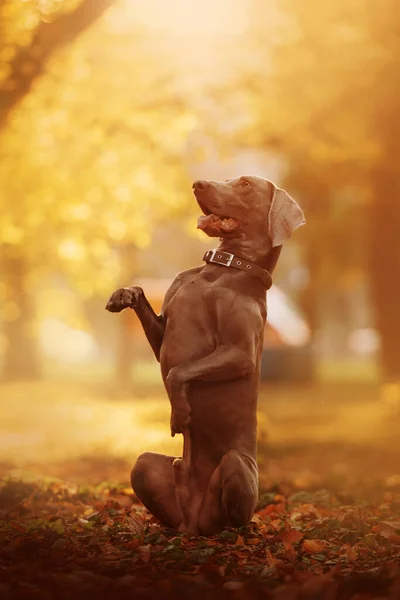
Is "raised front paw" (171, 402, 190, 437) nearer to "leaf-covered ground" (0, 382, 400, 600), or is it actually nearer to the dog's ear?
"leaf-covered ground" (0, 382, 400, 600)

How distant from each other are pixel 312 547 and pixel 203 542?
2.11 feet

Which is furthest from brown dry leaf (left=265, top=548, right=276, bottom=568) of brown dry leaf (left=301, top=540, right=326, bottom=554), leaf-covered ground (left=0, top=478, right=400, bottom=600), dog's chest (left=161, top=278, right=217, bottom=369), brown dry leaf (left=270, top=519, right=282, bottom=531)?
dog's chest (left=161, top=278, right=217, bottom=369)

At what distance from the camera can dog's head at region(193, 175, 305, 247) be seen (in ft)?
16.8

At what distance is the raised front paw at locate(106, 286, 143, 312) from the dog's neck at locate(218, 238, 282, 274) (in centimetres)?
66

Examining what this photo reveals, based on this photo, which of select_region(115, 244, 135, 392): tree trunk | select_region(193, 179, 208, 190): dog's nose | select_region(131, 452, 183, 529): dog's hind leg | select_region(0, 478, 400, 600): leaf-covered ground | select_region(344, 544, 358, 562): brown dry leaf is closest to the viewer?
select_region(0, 478, 400, 600): leaf-covered ground

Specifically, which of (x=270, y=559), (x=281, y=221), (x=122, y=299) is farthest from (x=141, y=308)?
(x=270, y=559)

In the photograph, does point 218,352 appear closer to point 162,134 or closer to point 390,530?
point 390,530

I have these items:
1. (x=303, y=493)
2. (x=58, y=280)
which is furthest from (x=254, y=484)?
(x=58, y=280)

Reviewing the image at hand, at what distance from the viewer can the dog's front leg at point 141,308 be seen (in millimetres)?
4938

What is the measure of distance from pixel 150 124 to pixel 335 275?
13.4 meters

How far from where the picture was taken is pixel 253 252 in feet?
17.1

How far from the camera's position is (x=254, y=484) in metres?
5.06

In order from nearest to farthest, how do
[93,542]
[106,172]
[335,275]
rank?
[93,542], [106,172], [335,275]

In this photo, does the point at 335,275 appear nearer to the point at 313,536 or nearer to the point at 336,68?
the point at 336,68
